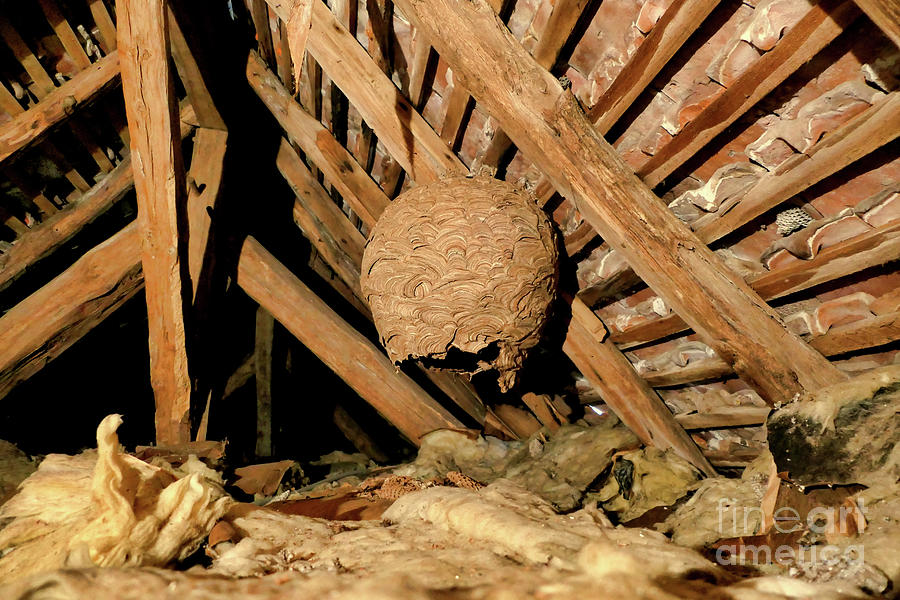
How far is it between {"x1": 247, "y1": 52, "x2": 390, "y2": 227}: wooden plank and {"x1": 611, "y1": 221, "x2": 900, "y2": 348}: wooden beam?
186cm

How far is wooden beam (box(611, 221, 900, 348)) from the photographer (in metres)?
1.63

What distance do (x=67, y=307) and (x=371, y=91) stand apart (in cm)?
181

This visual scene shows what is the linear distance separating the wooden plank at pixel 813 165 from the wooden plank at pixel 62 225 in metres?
3.00

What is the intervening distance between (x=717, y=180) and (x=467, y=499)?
1442mm

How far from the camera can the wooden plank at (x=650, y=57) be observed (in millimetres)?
1561

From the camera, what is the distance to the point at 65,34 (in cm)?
240

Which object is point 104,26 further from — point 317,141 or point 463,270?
point 463,270

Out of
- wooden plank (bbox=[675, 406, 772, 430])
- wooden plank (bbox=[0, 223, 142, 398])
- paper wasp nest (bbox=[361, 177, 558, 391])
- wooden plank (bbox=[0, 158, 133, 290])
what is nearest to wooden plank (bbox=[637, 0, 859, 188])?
paper wasp nest (bbox=[361, 177, 558, 391])

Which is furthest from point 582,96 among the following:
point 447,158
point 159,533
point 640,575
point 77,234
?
point 77,234

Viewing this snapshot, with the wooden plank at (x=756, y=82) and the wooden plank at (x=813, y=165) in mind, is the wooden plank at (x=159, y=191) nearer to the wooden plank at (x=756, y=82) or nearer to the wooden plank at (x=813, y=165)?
the wooden plank at (x=756, y=82)

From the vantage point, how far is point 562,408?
3.35m

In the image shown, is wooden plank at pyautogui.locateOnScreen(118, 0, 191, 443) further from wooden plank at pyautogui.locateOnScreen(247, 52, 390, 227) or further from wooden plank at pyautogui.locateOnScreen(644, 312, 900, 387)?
wooden plank at pyautogui.locateOnScreen(644, 312, 900, 387)

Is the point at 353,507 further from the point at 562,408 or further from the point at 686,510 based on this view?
the point at 562,408

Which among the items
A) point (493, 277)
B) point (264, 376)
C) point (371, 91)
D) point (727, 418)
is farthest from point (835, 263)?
point (264, 376)
